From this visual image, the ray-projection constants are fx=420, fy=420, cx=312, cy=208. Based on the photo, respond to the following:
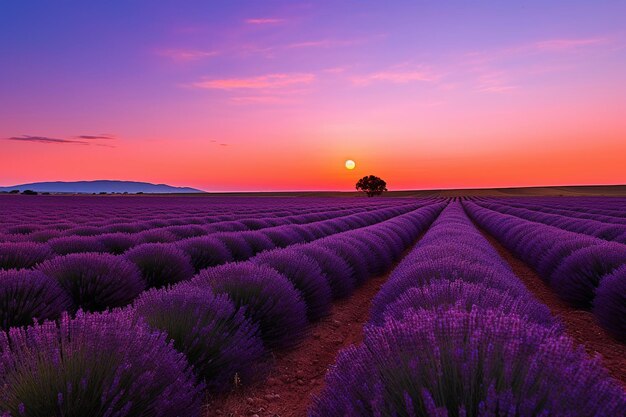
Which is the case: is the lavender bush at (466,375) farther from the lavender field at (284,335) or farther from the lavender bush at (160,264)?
the lavender bush at (160,264)

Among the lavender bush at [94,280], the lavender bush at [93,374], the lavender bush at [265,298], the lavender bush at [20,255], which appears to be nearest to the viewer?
the lavender bush at [93,374]

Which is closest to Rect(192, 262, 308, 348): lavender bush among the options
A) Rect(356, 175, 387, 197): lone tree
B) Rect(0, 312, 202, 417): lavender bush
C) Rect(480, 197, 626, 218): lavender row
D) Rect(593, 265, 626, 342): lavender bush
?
Rect(0, 312, 202, 417): lavender bush

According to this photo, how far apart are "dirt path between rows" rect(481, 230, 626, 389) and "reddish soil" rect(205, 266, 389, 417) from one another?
6.51ft

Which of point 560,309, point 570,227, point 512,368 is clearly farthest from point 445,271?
point 570,227

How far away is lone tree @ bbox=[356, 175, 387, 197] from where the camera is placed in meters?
91.8

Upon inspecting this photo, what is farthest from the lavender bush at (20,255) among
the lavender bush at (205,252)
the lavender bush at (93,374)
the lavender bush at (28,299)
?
the lavender bush at (93,374)

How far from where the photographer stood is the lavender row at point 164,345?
6.01 feet

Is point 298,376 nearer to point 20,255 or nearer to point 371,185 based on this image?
point 20,255

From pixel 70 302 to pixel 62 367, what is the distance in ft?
8.79

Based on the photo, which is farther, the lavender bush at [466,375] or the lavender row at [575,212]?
the lavender row at [575,212]

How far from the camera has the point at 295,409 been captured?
305 cm

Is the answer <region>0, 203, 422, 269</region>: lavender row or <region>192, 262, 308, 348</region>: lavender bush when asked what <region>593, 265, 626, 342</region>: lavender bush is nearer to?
<region>192, 262, 308, 348</region>: lavender bush

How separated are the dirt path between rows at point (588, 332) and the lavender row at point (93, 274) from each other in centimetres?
430

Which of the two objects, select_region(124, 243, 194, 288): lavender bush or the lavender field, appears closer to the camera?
the lavender field
